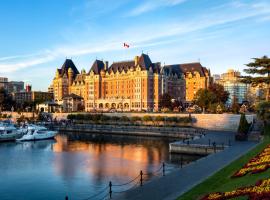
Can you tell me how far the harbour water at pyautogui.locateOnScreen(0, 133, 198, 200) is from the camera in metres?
25.8

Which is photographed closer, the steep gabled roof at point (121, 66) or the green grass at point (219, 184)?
the green grass at point (219, 184)

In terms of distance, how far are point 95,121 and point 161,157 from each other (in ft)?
159

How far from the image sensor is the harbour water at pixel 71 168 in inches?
1014

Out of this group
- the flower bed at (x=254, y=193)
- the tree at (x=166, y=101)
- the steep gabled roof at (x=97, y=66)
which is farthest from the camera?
the steep gabled roof at (x=97, y=66)

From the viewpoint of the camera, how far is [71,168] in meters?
34.0

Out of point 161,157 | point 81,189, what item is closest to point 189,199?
point 81,189

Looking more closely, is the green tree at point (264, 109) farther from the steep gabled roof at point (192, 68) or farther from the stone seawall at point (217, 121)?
the steep gabled roof at point (192, 68)

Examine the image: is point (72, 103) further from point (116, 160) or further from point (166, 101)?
point (116, 160)

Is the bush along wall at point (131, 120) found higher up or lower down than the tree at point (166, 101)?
lower down

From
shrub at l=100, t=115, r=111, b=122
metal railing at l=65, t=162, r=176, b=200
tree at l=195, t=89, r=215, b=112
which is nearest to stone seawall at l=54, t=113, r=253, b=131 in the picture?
tree at l=195, t=89, r=215, b=112

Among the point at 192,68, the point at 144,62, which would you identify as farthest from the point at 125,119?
the point at 192,68

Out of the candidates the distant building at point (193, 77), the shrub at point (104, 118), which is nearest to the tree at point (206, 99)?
the shrub at point (104, 118)

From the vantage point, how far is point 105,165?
35.4 metres

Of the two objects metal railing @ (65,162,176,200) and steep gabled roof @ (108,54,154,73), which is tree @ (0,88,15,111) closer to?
steep gabled roof @ (108,54,154,73)
